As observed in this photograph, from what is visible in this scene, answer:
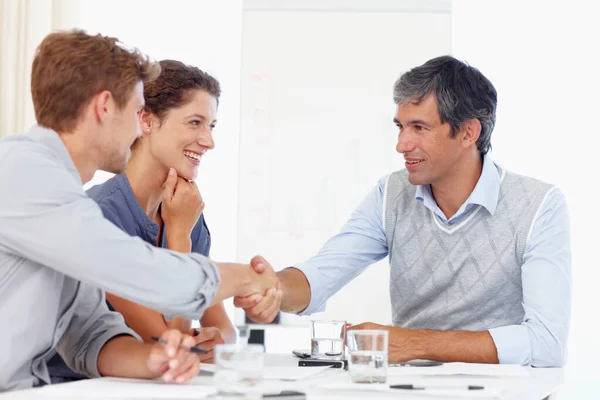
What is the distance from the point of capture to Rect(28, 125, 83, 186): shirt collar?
1524 millimetres

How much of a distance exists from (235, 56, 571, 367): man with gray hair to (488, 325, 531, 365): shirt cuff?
0.11 ft

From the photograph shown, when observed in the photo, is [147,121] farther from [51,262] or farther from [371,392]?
[371,392]

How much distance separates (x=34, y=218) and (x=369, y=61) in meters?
3.16

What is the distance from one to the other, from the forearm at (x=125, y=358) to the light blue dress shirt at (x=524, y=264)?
2.94 ft

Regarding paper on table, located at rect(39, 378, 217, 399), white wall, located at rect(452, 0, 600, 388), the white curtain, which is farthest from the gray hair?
the white curtain

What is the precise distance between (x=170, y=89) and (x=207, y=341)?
0.88 meters

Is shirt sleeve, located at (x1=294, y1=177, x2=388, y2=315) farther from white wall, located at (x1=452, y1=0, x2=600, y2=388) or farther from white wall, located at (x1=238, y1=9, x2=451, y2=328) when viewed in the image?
white wall, located at (x1=452, y1=0, x2=600, y2=388)

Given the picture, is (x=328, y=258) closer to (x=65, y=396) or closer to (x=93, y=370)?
(x=93, y=370)

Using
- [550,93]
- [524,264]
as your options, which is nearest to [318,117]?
[550,93]

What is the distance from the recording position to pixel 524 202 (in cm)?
234

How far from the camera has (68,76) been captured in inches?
62.0

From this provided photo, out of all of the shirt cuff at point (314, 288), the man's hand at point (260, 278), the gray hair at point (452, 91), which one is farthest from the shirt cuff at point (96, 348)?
the gray hair at point (452, 91)

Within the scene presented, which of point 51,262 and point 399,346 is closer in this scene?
point 51,262

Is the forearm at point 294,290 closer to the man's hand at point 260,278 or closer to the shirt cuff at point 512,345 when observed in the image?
the man's hand at point 260,278
